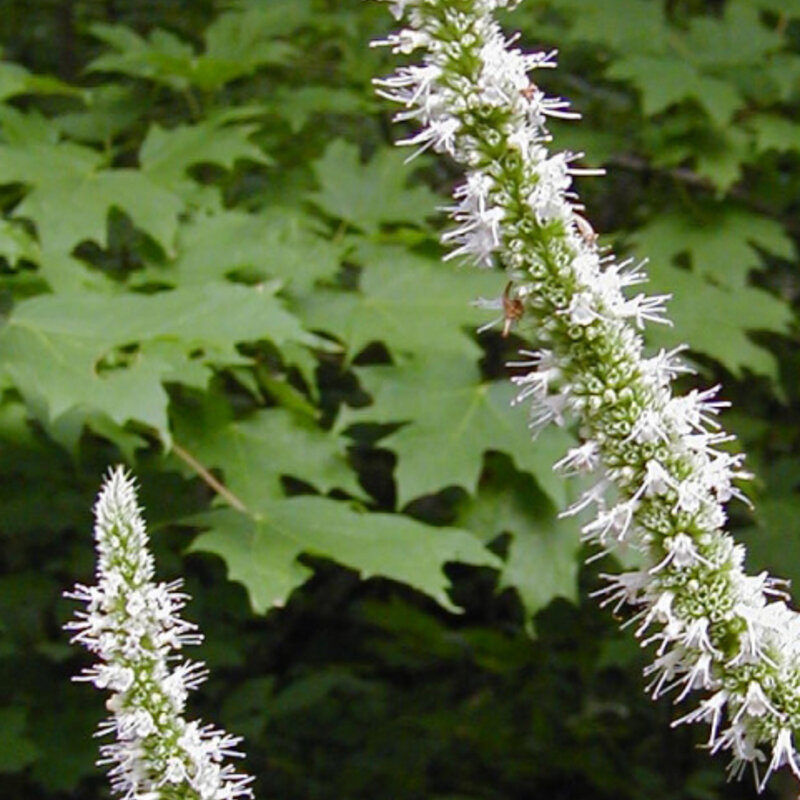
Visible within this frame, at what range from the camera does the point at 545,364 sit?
1486 millimetres

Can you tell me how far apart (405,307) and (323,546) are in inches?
38.3

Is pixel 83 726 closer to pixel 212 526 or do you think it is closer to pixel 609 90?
pixel 212 526

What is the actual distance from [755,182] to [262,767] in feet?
9.35

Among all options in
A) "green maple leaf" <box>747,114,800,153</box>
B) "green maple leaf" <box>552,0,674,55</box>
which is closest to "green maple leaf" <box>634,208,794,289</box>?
"green maple leaf" <box>747,114,800,153</box>

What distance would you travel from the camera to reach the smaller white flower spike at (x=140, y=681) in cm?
140

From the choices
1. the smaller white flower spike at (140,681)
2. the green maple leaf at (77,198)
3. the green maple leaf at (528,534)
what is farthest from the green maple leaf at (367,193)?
the smaller white flower spike at (140,681)

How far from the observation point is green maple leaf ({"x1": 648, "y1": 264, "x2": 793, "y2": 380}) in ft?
14.2

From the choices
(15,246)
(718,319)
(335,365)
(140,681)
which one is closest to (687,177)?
(718,319)

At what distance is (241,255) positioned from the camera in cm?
393

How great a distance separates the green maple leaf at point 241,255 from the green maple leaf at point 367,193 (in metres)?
0.35

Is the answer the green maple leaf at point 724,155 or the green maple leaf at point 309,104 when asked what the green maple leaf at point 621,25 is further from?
the green maple leaf at point 309,104

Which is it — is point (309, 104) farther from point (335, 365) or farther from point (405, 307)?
point (405, 307)

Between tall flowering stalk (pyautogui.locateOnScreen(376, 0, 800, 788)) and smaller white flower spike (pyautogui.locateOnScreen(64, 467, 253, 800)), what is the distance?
413 millimetres

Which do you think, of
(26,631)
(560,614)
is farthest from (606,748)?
(26,631)
